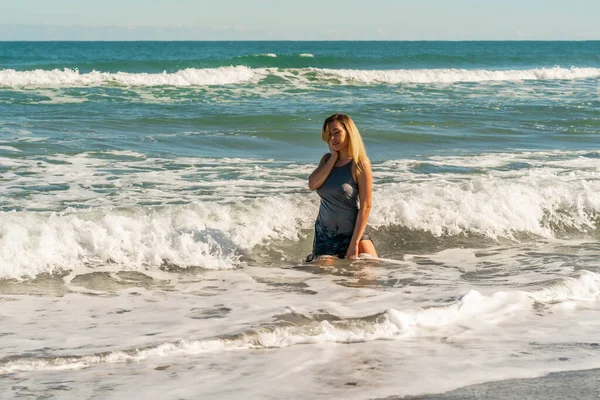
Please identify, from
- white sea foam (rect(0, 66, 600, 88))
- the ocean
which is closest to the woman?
the ocean

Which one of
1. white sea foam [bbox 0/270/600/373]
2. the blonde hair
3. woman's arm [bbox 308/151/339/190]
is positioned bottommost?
white sea foam [bbox 0/270/600/373]

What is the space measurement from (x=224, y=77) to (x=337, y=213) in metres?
26.8

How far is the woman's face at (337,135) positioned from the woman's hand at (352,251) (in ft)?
2.94

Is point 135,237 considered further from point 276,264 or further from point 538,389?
point 538,389

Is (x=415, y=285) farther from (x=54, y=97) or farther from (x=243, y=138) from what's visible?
(x=54, y=97)

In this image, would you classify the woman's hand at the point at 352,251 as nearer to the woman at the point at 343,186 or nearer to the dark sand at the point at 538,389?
the woman at the point at 343,186

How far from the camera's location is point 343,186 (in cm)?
750

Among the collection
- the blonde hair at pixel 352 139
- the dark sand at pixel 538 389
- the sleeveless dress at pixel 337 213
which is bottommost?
the dark sand at pixel 538 389

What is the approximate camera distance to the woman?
7434mm

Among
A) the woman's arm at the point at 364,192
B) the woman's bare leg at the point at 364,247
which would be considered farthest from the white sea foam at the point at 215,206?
the woman's arm at the point at 364,192

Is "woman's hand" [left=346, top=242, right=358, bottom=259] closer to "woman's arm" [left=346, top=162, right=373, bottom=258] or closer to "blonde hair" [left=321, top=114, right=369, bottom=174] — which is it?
"woman's arm" [left=346, top=162, right=373, bottom=258]

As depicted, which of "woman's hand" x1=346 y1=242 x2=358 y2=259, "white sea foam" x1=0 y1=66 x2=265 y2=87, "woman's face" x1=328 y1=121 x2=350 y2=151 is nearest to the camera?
"woman's face" x1=328 y1=121 x2=350 y2=151

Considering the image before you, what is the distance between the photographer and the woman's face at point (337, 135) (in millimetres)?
7398

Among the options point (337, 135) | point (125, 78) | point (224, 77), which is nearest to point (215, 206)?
point (337, 135)
